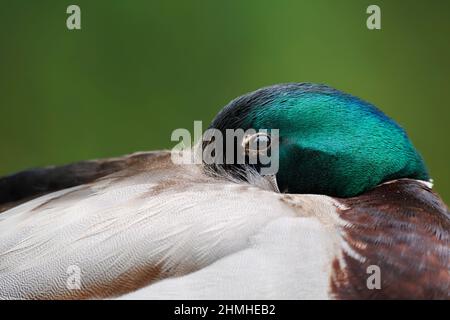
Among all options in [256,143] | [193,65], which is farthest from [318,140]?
[193,65]

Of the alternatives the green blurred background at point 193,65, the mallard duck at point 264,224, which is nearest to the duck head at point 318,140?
the mallard duck at point 264,224

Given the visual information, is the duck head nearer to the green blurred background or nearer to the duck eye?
the duck eye

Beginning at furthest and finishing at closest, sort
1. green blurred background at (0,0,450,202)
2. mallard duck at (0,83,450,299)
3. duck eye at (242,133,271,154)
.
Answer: green blurred background at (0,0,450,202) → duck eye at (242,133,271,154) → mallard duck at (0,83,450,299)

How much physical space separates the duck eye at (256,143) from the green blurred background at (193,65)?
2.00 metres

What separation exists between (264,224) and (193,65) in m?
2.46

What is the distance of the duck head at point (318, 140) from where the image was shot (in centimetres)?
182

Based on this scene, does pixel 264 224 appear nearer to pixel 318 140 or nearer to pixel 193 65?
pixel 318 140

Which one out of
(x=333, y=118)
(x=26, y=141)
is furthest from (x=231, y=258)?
(x=26, y=141)

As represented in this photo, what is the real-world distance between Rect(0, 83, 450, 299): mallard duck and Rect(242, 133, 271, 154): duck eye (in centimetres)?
3

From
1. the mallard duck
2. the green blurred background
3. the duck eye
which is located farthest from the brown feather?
the green blurred background

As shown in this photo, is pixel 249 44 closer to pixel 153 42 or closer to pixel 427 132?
pixel 153 42

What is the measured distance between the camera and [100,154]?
388cm

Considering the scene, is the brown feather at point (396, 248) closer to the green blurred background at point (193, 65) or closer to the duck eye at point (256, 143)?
the duck eye at point (256, 143)

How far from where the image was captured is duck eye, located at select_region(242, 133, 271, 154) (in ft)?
5.95
